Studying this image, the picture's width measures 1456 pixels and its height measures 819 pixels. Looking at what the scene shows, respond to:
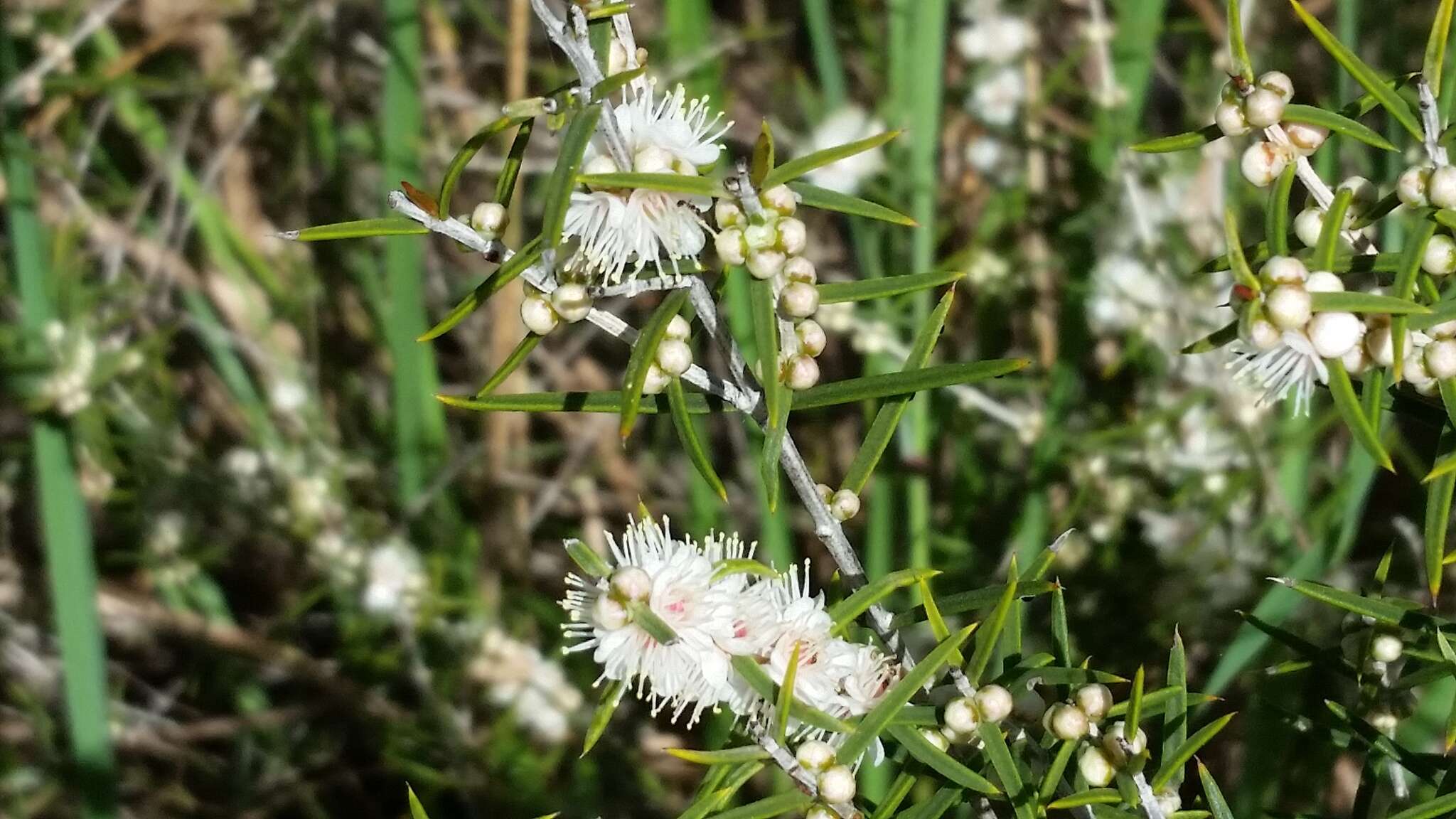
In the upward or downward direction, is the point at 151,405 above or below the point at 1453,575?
above

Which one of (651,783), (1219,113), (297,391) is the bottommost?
(651,783)

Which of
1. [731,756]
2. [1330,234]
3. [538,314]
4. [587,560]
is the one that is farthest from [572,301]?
[1330,234]

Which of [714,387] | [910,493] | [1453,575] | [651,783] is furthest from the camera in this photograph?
[651,783]

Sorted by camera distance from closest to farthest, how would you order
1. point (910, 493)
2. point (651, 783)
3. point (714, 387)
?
point (714, 387), point (910, 493), point (651, 783)

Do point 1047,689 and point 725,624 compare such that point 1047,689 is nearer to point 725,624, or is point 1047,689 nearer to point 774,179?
point 725,624

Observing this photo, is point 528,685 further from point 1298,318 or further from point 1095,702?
point 1298,318

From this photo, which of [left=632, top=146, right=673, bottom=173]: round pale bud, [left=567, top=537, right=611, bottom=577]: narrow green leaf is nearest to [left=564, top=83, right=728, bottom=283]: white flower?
[left=632, top=146, right=673, bottom=173]: round pale bud

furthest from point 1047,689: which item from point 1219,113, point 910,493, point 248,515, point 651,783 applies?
point 248,515

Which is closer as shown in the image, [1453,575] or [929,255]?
[1453,575]
